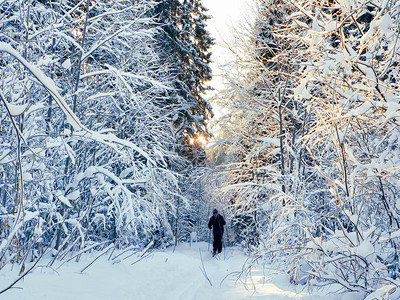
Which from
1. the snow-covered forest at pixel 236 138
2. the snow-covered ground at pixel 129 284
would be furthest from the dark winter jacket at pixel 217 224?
the snow-covered ground at pixel 129 284

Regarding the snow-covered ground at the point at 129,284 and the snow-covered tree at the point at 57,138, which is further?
the snow-covered tree at the point at 57,138

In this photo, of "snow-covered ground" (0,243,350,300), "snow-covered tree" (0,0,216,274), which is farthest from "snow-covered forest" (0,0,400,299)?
"snow-covered ground" (0,243,350,300)

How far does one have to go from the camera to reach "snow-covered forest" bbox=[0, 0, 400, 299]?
2.82 meters

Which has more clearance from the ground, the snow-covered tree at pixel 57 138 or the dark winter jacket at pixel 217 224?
the snow-covered tree at pixel 57 138

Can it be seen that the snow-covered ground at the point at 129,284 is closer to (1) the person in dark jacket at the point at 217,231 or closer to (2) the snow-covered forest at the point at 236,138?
(2) the snow-covered forest at the point at 236,138

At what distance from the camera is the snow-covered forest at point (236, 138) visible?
2.82 meters

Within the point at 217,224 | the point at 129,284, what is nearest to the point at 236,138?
the point at 217,224

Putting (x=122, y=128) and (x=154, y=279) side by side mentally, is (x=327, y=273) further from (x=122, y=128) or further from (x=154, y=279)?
(x=122, y=128)

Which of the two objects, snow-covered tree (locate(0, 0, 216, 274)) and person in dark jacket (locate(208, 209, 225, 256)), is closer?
snow-covered tree (locate(0, 0, 216, 274))

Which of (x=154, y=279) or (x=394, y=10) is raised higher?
(x=394, y=10)

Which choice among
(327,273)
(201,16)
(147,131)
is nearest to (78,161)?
(147,131)

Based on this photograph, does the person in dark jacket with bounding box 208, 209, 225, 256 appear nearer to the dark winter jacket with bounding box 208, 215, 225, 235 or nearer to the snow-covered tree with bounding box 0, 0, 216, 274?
the dark winter jacket with bounding box 208, 215, 225, 235

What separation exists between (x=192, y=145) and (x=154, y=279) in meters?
12.5

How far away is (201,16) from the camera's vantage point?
18.0m
